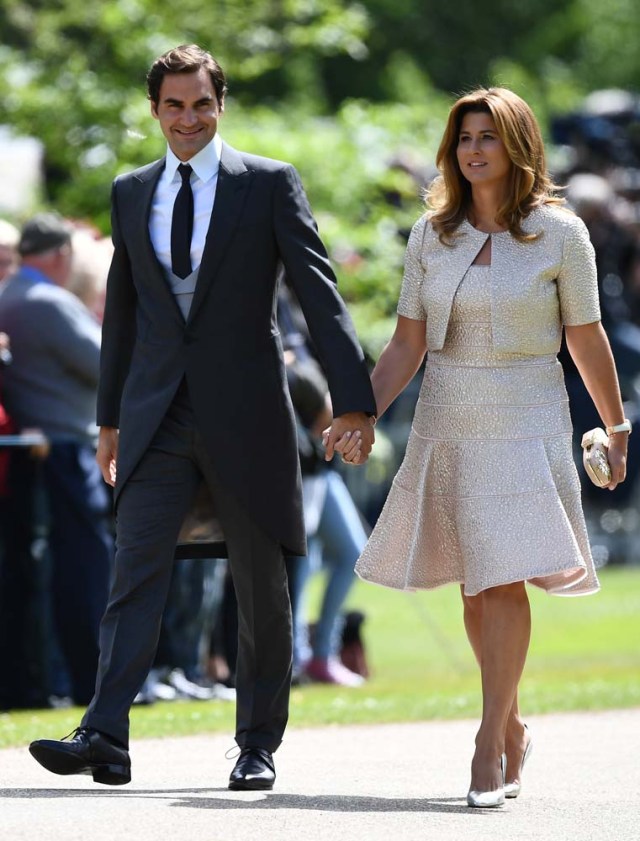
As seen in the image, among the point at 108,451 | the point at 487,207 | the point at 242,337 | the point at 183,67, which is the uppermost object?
A: the point at 183,67

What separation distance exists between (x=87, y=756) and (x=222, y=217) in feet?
5.20

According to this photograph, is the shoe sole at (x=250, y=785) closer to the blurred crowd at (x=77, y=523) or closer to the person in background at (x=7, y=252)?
the blurred crowd at (x=77, y=523)

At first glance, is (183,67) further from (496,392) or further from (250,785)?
(250,785)

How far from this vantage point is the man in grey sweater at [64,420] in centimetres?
895

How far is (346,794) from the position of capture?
20.4 feet

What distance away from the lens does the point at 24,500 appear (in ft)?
29.7

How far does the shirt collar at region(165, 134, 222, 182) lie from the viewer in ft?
20.4

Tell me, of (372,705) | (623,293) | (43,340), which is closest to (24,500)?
(43,340)

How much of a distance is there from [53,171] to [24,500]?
6959mm

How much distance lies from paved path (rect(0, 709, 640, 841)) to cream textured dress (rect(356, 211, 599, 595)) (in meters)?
0.65

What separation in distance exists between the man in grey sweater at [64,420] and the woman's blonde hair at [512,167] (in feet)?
9.43

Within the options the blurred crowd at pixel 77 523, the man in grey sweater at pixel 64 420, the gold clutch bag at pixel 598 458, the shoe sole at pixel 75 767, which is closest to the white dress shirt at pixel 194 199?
the gold clutch bag at pixel 598 458

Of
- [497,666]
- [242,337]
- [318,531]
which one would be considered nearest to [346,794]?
[497,666]

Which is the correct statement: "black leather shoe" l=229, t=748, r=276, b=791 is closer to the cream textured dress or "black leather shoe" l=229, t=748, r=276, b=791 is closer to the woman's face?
the cream textured dress
